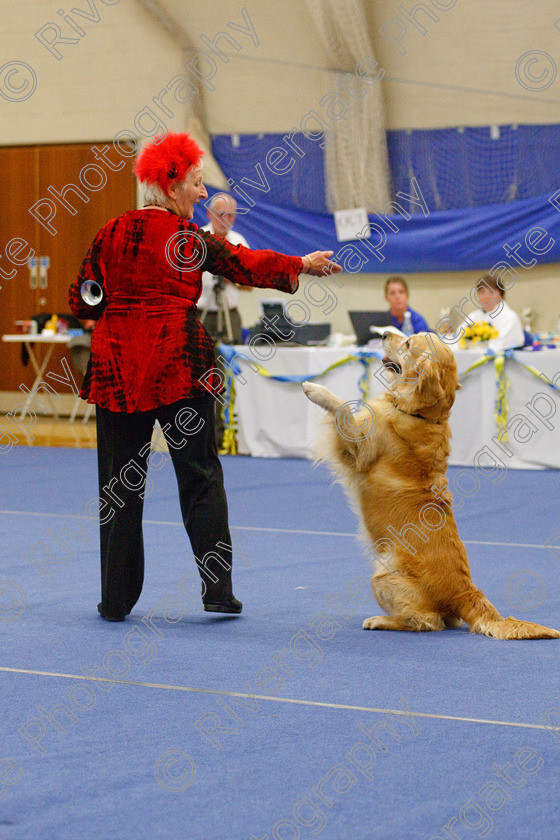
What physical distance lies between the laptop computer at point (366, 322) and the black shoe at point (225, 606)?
476 cm

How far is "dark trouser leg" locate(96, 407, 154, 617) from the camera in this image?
135 inches

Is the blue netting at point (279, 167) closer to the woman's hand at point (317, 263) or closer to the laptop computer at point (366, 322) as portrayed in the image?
the laptop computer at point (366, 322)

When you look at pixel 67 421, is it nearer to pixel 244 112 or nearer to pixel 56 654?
pixel 244 112

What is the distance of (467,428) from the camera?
24.7 ft

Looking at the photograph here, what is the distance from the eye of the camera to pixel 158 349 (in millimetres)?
3334

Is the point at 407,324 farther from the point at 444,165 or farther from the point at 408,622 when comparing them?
the point at 408,622

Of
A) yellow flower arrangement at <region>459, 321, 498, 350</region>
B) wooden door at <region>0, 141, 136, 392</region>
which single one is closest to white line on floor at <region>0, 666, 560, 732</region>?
yellow flower arrangement at <region>459, 321, 498, 350</region>

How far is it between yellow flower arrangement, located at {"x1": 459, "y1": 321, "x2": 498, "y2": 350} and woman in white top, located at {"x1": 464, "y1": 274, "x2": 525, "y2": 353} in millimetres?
45

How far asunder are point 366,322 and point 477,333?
0.95 meters

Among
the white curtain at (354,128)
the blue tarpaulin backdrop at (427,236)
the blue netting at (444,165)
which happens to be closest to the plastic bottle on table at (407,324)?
the blue tarpaulin backdrop at (427,236)

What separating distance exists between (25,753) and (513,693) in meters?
→ 1.33

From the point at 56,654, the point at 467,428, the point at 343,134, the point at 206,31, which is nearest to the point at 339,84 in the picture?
the point at 343,134

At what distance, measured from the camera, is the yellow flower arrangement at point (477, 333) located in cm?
762

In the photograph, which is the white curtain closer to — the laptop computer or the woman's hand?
the laptop computer
